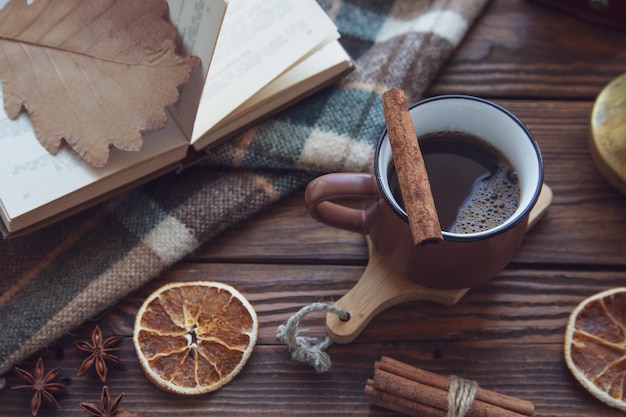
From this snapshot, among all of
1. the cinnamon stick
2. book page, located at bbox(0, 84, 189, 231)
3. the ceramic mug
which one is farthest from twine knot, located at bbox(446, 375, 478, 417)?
book page, located at bbox(0, 84, 189, 231)

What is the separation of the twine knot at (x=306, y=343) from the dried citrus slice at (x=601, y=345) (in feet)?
0.89

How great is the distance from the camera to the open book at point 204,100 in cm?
82

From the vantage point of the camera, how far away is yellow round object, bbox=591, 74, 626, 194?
0.90 meters

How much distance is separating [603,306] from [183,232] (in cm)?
52

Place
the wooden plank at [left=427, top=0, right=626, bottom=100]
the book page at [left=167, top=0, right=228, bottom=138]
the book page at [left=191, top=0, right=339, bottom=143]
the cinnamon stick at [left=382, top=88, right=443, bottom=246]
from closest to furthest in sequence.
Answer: the cinnamon stick at [left=382, top=88, right=443, bottom=246] < the book page at [left=167, top=0, right=228, bottom=138] < the book page at [left=191, top=0, right=339, bottom=143] < the wooden plank at [left=427, top=0, right=626, bottom=100]

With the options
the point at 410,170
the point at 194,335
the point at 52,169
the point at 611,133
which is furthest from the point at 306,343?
the point at 611,133

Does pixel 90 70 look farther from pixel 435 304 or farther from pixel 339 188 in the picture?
pixel 435 304

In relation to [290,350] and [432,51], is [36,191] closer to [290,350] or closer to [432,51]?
[290,350]

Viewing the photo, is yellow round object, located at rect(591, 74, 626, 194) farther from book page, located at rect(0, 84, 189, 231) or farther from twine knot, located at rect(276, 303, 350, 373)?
book page, located at rect(0, 84, 189, 231)

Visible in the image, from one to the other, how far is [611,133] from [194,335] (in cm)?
58

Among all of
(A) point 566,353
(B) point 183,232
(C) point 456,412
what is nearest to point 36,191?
(B) point 183,232

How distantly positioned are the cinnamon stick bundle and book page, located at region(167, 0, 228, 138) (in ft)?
1.22

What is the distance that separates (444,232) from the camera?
0.72 m

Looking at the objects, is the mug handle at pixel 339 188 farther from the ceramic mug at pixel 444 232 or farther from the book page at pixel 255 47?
the book page at pixel 255 47
